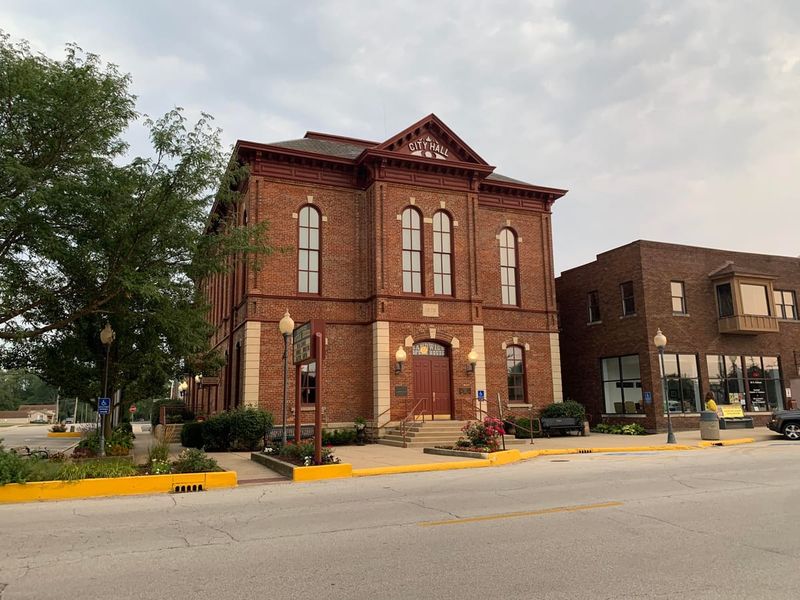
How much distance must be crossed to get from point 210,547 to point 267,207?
18915 millimetres

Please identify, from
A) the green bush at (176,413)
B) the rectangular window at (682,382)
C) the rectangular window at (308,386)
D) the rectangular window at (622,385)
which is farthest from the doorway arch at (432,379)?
the green bush at (176,413)

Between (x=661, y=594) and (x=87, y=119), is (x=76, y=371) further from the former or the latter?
(x=661, y=594)

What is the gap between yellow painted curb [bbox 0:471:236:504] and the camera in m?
11.1

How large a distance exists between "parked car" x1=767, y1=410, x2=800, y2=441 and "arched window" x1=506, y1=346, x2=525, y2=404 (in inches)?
395

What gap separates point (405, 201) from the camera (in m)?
26.1

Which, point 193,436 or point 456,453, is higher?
point 193,436

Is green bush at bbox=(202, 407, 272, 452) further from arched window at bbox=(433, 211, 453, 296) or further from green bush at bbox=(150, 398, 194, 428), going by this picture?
green bush at bbox=(150, 398, 194, 428)

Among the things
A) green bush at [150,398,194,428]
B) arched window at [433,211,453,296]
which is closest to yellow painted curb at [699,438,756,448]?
arched window at [433,211,453,296]

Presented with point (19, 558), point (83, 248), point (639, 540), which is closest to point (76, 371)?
point (83, 248)

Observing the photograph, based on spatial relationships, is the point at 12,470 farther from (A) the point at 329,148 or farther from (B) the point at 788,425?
(B) the point at 788,425

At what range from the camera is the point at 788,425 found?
23.4 m

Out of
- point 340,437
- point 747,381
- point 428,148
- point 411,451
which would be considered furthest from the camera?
point 747,381

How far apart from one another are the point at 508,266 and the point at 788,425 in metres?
13.0

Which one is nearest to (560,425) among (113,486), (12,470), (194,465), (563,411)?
(563,411)
